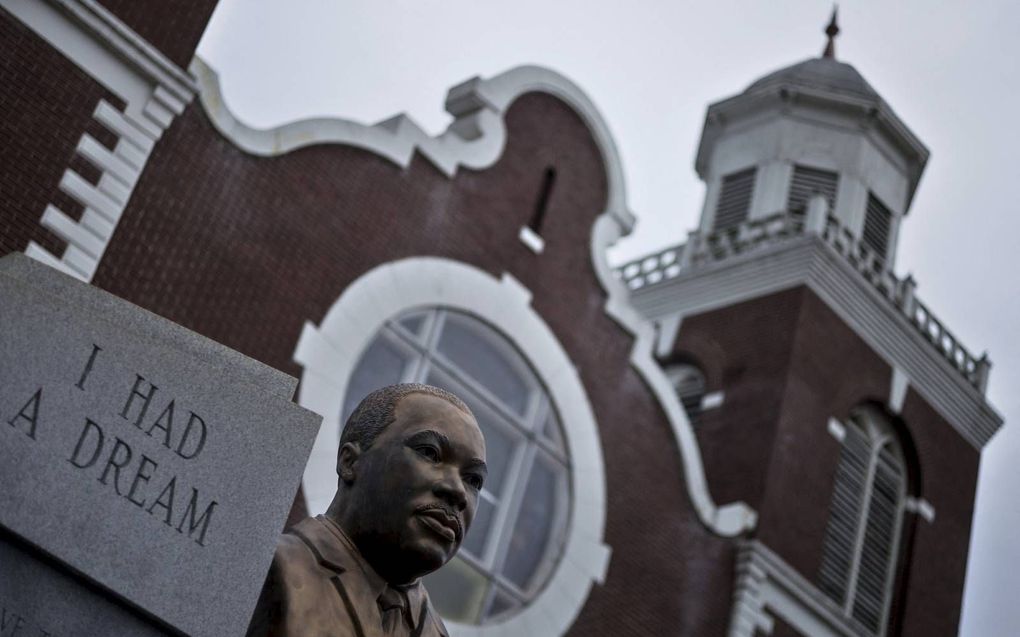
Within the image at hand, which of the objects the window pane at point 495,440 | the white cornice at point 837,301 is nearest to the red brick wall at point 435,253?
the window pane at point 495,440

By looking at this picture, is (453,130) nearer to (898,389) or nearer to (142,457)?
(898,389)

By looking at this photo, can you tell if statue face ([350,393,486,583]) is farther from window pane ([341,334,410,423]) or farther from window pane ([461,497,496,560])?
window pane ([461,497,496,560])

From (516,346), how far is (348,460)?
638 inches

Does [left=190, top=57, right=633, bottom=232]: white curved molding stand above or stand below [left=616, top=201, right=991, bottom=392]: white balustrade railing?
below

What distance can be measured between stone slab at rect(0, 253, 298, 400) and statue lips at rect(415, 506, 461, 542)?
0.58 m

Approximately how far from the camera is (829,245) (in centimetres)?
2636

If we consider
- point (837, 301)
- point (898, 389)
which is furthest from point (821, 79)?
point (898, 389)

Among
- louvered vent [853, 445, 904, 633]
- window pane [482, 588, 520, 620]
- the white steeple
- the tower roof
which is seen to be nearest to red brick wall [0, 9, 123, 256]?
window pane [482, 588, 520, 620]

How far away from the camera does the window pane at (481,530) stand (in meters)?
19.9

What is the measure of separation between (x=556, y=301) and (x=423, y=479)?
683 inches

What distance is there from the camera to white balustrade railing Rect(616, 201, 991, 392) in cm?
2741

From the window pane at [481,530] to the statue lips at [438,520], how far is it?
15.2m

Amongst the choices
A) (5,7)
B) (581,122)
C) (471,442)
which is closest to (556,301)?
(581,122)

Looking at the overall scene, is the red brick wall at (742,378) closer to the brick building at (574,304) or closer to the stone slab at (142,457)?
the brick building at (574,304)
